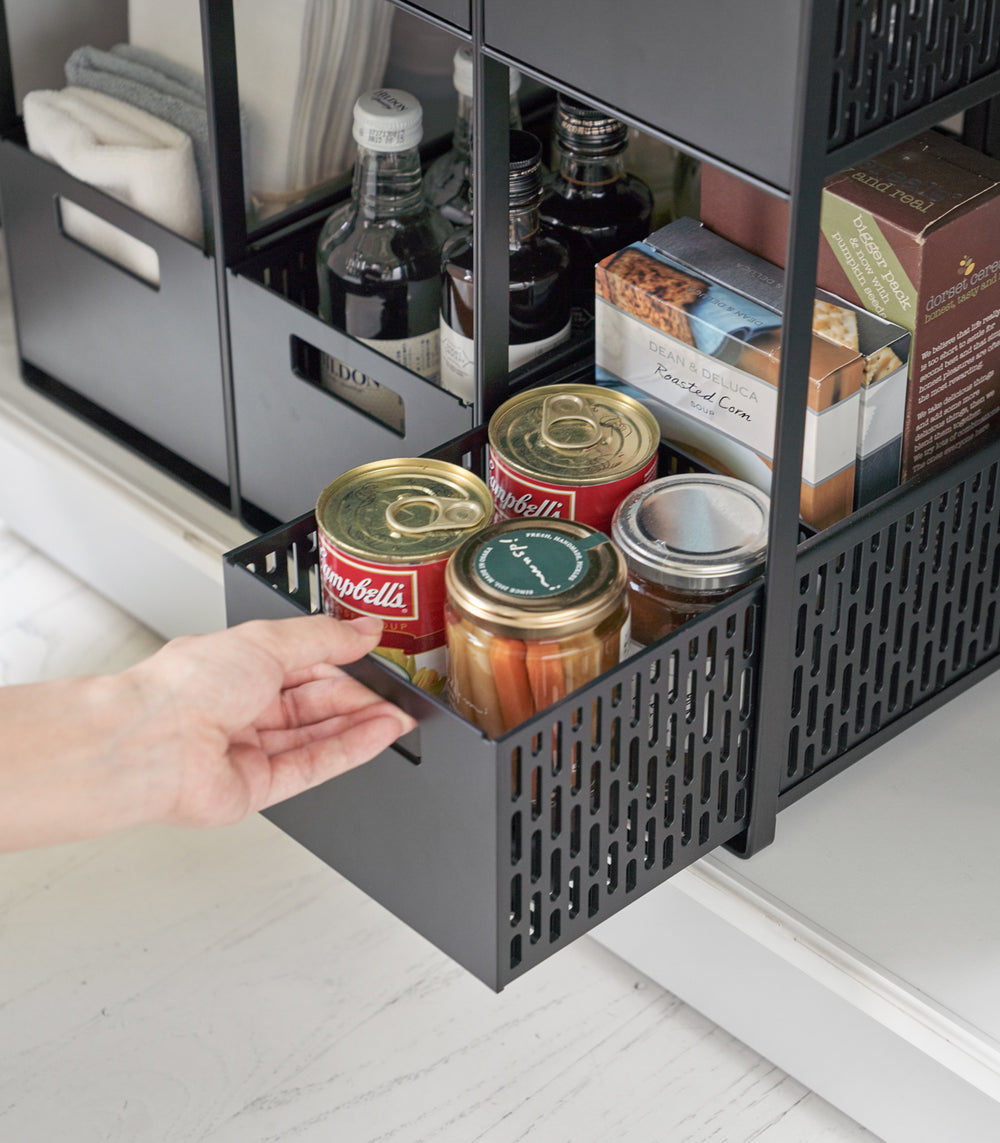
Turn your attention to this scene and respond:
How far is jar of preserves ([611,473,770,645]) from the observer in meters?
0.90

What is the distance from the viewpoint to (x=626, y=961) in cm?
115

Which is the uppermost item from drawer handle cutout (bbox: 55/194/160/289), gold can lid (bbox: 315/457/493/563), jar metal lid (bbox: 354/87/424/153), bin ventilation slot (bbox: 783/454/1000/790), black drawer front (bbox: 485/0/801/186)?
black drawer front (bbox: 485/0/801/186)

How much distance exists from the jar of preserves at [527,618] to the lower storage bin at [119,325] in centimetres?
46

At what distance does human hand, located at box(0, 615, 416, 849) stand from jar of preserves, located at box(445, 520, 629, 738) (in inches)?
1.9

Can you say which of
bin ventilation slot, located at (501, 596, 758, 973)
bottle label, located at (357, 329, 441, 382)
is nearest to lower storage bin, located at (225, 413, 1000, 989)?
→ bin ventilation slot, located at (501, 596, 758, 973)

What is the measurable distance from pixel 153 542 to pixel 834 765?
584mm

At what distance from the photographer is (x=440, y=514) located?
911 millimetres

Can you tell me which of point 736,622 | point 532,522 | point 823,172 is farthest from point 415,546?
point 823,172

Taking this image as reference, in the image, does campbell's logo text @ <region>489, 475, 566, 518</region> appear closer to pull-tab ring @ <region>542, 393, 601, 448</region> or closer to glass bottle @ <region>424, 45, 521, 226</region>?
pull-tab ring @ <region>542, 393, 601, 448</region>

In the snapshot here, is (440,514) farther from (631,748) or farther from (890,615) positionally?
(890,615)

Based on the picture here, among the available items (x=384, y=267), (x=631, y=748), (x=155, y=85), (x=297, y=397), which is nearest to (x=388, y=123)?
(x=384, y=267)

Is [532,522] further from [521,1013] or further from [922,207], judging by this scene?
[521,1013]

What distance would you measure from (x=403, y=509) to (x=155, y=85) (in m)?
0.59

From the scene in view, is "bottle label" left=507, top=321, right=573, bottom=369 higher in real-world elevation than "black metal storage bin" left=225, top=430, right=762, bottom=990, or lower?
higher
